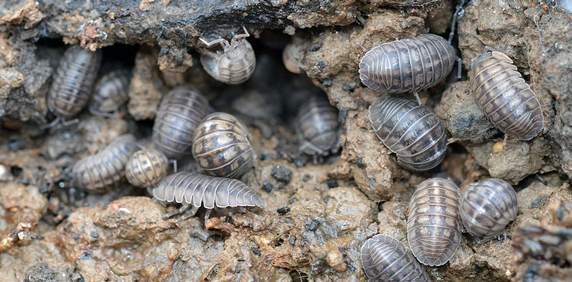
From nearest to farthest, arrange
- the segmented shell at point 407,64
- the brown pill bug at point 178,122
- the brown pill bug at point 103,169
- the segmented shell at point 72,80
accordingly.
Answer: the segmented shell at point 407,64, the brown pill bug at point 178,122, the brown pill bug at point 103,169, the segmented shell at point 72,80

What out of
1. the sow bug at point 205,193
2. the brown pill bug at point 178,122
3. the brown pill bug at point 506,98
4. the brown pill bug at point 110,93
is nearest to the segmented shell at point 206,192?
the sow bug at point 205,193

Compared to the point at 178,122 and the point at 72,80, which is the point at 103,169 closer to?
the point at 178,122

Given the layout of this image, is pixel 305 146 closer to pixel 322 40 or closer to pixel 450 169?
pixel 322 40

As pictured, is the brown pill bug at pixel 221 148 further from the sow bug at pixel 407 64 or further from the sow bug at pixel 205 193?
the sow bug at pixel 407 64

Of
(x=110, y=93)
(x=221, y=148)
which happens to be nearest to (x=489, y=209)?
(x=221, y=148)

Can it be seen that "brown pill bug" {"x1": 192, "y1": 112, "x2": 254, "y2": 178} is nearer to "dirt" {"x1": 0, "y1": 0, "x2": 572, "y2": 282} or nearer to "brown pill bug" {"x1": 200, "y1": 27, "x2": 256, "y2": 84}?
"dirt" {"x1": 0, "y1": 0, "x2": 572, "y2": 282}

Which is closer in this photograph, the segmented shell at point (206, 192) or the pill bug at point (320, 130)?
the segmented shell at point (206, 192)

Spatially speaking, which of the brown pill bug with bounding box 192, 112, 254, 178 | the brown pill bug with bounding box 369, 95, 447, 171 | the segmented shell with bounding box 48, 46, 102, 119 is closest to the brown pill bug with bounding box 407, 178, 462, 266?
the brown pill bug with bounding box 369, 95, 447, 171

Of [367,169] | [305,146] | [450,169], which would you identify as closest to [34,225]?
[305,146]
